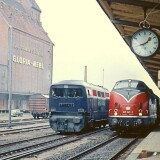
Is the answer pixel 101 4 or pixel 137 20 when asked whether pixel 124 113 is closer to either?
pixel 137 20

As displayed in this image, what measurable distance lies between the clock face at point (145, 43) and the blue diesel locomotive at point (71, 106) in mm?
11784

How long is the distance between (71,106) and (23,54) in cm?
4542

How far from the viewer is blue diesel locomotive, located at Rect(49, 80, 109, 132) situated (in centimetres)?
2252

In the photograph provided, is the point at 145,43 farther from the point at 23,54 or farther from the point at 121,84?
the point at 23,54

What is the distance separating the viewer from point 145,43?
35.8 ft

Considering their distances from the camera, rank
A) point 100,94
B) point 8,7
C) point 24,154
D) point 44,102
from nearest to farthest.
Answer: point 24,154 < point 100,94 < point 44,102 < point 8,7

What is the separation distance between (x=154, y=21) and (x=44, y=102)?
34125 mm

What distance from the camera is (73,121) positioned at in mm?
22391

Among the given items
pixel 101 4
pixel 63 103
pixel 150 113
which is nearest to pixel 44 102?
pixel 63 103

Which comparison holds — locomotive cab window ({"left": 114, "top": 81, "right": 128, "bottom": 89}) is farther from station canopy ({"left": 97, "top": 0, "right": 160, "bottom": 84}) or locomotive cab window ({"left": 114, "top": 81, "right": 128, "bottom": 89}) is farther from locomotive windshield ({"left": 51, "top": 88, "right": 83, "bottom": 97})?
station canopy ({"left": 97, "top": 0, "right": 160, "bottom": 84})

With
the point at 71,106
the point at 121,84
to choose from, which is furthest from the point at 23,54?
the point at 121,84

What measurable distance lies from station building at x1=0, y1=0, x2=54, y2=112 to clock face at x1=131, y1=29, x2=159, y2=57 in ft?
155

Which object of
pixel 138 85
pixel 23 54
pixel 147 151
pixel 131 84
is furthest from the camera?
pixel 23 54

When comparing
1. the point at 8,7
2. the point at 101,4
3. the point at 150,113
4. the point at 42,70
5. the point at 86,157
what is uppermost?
the point at 8,7
